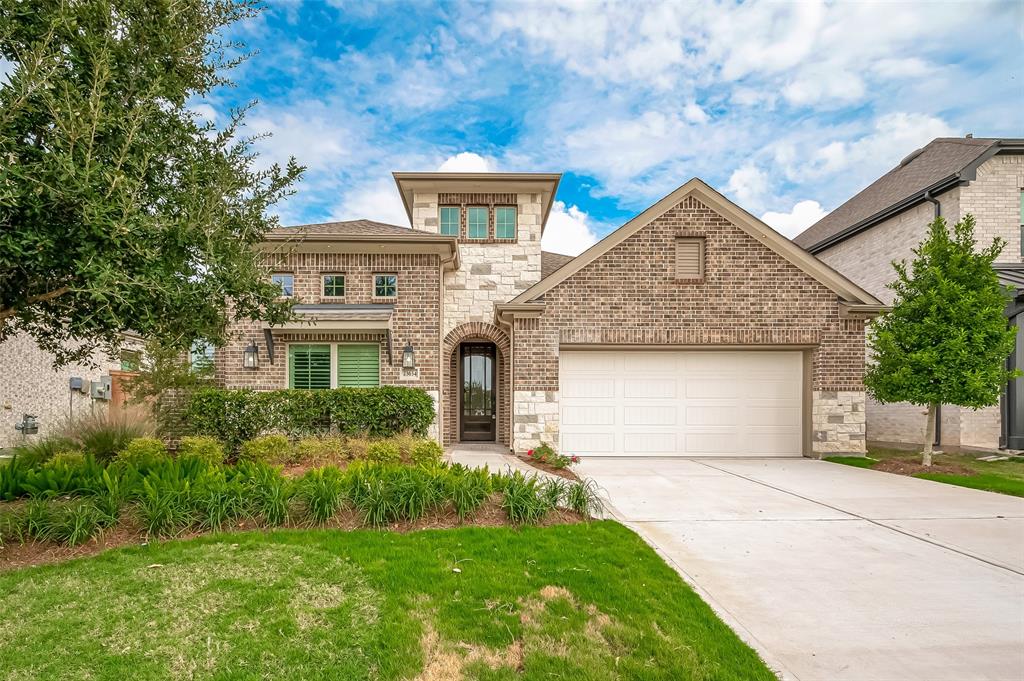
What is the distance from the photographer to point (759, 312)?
11008 millimetres

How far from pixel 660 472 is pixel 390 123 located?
11.3 metres

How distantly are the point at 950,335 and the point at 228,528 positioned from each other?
11854mm

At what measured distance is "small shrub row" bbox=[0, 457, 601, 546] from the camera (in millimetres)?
4715

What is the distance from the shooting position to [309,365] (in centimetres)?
1193

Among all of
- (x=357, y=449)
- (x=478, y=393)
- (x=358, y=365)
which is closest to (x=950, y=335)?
(x=478, y=393)

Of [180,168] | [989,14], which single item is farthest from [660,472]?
[989,14]

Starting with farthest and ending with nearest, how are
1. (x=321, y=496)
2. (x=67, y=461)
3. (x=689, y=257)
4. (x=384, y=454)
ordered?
(x=689, y=257), (x=384, y=454), (x=67, y=461), (x=321, y=496)

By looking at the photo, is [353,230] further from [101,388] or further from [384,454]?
[101,388]

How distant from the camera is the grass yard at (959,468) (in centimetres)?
830

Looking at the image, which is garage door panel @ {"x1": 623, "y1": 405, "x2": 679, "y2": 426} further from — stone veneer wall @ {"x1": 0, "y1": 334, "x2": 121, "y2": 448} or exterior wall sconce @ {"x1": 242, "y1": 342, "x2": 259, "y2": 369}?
stone veneer wall @ {"x1": 0, "y1": 334, "x2": 121, "y2": 448}

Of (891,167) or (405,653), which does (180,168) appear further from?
(891,167)

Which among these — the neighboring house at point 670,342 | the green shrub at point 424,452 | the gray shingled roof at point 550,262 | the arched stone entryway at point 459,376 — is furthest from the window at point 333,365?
the gray shingled roof at point 550,262

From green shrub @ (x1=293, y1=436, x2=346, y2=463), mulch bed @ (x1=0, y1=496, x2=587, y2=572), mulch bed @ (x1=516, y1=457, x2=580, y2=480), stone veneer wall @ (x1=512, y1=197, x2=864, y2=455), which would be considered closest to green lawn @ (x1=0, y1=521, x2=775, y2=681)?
mulch bed @ (x1=0, y1=496, x2=587, y2=572)

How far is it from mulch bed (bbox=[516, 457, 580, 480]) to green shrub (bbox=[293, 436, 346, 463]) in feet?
11.4
